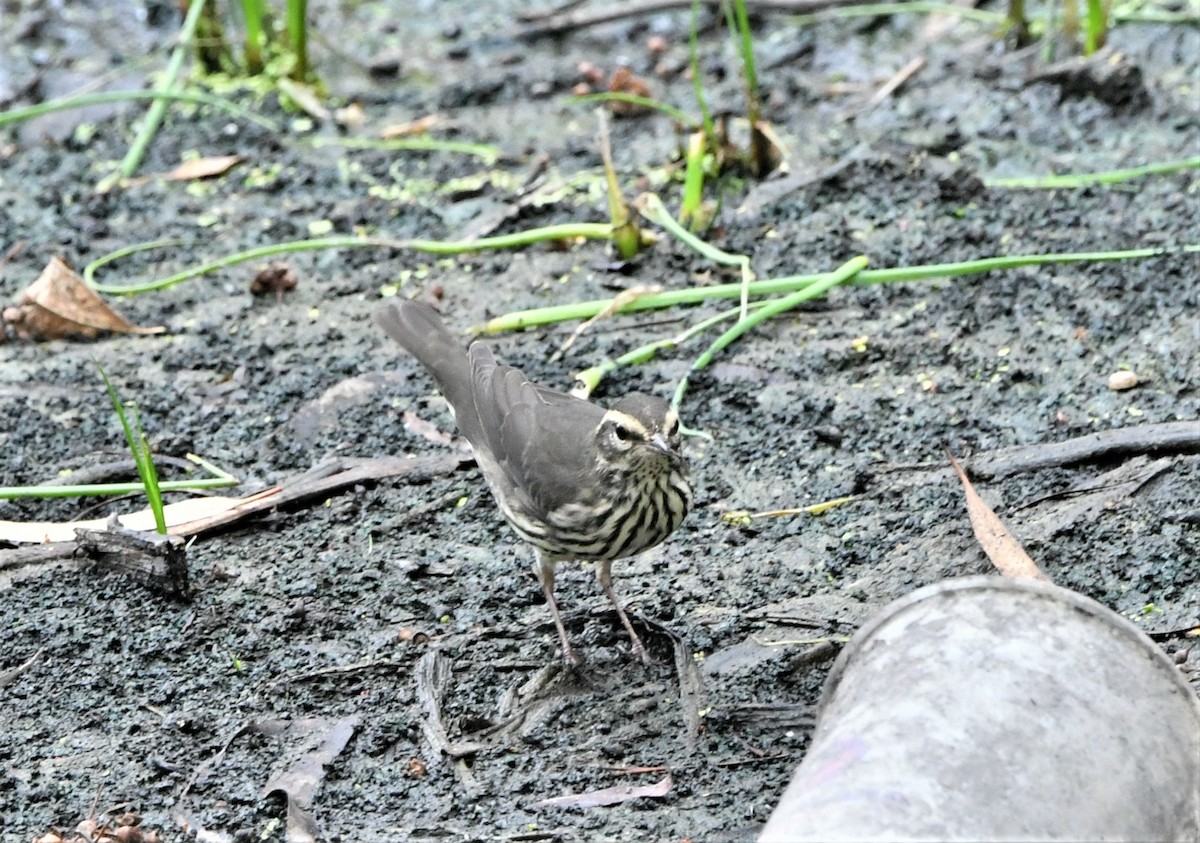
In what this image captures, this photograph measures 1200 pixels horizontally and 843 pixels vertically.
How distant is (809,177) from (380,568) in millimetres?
3172

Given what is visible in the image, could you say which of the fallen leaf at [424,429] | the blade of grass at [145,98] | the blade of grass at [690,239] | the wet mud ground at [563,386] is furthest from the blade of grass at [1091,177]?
the blade of grass at [145,98]

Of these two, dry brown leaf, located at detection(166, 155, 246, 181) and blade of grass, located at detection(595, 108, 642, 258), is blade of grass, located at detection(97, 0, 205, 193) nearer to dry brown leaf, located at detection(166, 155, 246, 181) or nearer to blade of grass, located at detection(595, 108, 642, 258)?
dry brown leaf, located at detection(166, 155, 246, 181)

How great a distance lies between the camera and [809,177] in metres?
7.32

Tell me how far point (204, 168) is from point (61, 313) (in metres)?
1.71

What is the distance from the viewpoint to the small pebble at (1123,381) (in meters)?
5.68

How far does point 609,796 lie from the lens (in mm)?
4074

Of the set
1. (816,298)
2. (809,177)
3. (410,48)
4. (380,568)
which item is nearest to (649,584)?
(380,568)

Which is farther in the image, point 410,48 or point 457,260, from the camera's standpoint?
point 410,48

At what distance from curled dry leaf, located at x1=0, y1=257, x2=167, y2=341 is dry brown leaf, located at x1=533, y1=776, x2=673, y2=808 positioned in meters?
3.54

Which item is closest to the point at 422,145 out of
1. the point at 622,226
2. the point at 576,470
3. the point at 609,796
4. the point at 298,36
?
the point at 298,36

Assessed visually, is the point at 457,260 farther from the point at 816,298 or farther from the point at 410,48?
the point at 410,48

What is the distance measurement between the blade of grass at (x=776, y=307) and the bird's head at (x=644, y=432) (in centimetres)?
143

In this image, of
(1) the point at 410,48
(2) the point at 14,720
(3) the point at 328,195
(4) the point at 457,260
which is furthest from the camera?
(1) the point at 410,48

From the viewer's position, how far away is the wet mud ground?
4.32 meters
